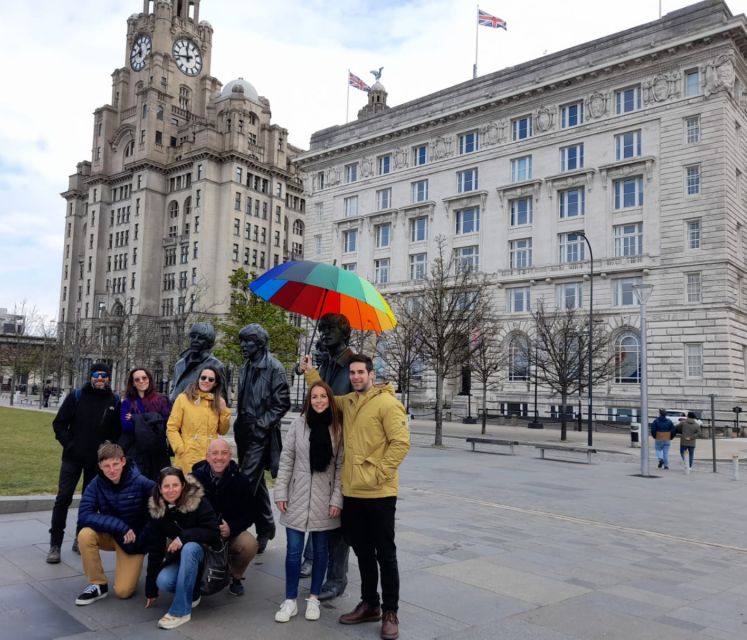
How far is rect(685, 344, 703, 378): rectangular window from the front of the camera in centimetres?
4094

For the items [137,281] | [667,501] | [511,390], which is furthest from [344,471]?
[137,281]

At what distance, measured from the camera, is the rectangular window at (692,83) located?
139 ft

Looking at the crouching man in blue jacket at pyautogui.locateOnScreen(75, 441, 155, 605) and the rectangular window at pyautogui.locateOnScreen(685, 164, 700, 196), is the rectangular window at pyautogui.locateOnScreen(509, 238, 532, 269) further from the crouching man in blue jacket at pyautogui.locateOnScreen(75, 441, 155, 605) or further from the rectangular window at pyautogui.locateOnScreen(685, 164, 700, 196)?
the crouching man in blue jacket at pyautogui.locateOnScreen(75, 441, 155, 605)

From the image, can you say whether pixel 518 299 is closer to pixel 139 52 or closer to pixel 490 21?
pixel 490 21

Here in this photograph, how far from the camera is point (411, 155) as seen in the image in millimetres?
57156

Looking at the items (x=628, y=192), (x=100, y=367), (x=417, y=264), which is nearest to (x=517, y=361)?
(x=417, y=264)

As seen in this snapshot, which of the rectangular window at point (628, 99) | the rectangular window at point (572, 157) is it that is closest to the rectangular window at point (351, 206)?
the rectangular window at point (572, 157)

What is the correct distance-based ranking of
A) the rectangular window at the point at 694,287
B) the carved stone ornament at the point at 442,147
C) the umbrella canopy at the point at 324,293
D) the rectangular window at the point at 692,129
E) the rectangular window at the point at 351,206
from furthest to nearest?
1. the rectangular window at the point at 351,206
2. the carved stone ornament at the point at 442,147
3. the rectangular window at the point at 692,129
4. the rectangular window at the point at 694,287
5. the umbrella canopy at the point at 324,293

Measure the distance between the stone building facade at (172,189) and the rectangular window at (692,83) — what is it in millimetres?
53068

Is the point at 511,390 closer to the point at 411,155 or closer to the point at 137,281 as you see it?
the point at 411,155

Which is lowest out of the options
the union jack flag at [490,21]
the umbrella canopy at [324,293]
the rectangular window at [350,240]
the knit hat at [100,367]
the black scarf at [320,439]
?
the black scarf at [320,439]

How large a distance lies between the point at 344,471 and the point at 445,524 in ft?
15.0

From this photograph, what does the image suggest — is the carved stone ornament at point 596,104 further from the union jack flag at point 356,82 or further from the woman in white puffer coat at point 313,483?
the woman in white puffer coat at point 313,483

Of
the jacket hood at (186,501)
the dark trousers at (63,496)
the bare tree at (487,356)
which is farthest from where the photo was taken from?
the bare tree at (487,356)
